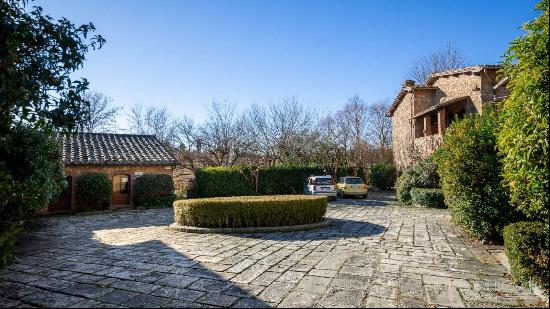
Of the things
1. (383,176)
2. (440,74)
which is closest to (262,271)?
(440,74)

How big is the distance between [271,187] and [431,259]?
16.1m

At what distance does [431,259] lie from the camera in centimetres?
604

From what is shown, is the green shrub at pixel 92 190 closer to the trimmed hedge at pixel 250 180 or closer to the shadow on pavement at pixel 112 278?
the trimmed hedge at pixel 250 180

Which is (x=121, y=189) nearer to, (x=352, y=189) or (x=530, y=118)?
(x=352, y=189)

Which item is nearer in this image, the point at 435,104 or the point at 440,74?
the point at 440,74

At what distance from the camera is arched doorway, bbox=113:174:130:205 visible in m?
16.9

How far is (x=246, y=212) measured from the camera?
30.8 feet

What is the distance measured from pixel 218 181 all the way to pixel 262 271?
49.8 ft

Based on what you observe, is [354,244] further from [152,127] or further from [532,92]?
[152,127]

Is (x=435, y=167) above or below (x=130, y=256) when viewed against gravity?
above

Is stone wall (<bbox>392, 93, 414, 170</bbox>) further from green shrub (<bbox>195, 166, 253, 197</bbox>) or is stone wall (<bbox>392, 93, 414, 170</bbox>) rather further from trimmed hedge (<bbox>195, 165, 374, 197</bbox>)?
green shrub (<bbox>195, 166, 253, 197</bbox>)

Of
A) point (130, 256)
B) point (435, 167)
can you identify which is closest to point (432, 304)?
point (130, 256)

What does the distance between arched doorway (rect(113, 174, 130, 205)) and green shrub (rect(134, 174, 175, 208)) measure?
0.58 m

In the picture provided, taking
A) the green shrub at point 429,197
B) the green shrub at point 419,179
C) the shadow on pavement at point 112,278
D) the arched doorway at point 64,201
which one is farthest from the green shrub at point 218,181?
the shadow on pavement at point 112,278
